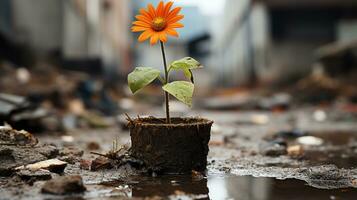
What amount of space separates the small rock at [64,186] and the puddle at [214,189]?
0.06 metres

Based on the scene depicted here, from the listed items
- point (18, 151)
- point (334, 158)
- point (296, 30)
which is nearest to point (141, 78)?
point (18, 151)

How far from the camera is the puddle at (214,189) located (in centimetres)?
195

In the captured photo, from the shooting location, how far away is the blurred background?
7.60 m

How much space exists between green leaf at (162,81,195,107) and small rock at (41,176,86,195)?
0.66 metres

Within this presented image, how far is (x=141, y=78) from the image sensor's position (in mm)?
2301

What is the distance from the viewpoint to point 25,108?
4.77 metres

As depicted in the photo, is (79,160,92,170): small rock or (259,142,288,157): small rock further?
(259,142,288,157): small rock

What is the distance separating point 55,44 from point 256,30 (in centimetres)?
918

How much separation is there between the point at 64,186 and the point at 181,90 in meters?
0.79

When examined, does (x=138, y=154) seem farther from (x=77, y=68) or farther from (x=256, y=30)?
(x=256, y=30)

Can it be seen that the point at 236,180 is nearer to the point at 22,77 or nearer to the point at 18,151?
the point at 18,151

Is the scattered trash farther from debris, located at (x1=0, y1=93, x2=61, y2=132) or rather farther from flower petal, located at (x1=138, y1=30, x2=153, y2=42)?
debris, located at (x1=0, y1=93, x2=61, y2=132)

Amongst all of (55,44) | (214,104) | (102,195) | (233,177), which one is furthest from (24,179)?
(214,104)

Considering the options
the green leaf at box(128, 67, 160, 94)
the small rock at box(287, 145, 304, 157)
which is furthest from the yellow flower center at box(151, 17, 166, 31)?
the small rock at box(287, 145, 304, 157)
